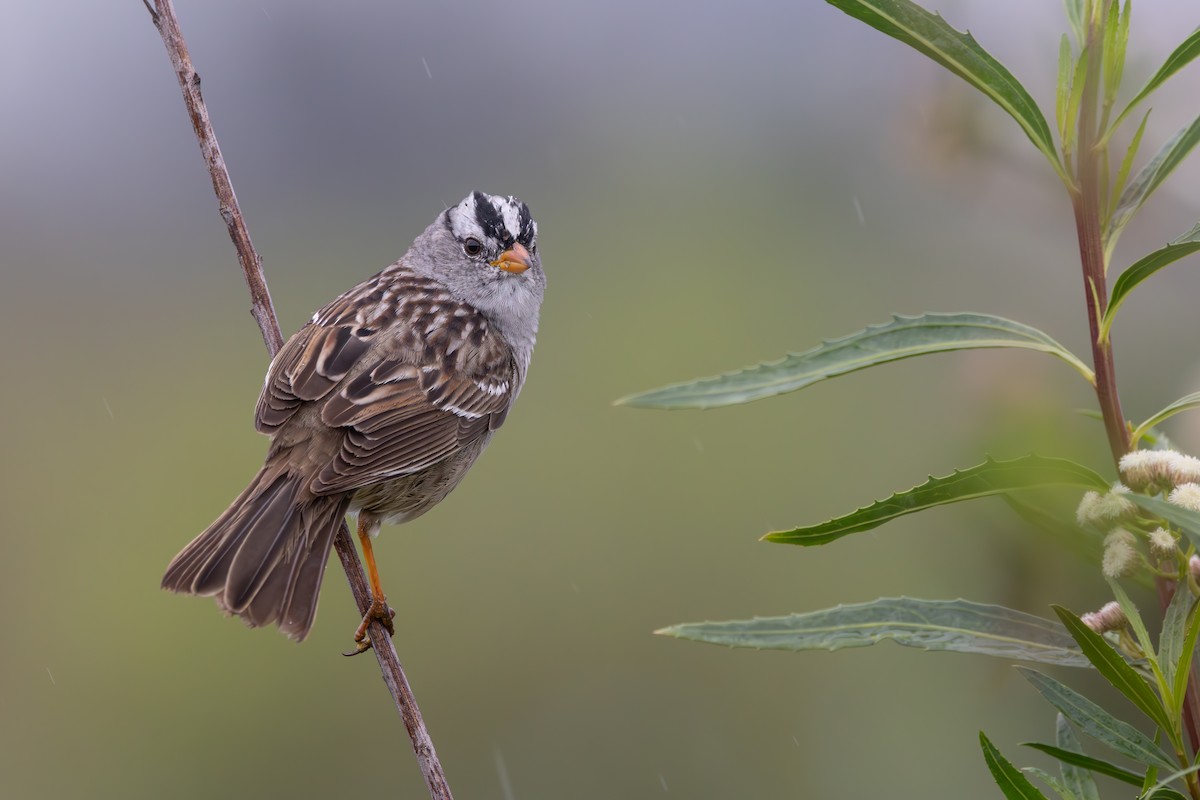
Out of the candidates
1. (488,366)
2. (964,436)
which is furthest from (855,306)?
(964,436)

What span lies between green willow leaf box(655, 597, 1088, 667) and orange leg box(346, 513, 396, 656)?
1.51 meters

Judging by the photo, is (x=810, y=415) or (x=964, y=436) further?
(x=810, y=415)

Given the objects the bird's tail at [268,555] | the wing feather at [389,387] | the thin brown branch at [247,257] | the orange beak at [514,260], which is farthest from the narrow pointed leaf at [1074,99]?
the orange beak at [514,260]

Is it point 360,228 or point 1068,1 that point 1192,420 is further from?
point 360,228

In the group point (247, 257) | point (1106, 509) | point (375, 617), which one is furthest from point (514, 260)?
point (1106, 509)

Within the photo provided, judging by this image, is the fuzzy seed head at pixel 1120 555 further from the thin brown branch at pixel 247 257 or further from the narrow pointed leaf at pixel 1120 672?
the thin brown branch at pixel 247 257

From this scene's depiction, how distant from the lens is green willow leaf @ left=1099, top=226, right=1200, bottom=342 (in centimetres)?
147

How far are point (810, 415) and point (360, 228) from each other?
5.32 metres

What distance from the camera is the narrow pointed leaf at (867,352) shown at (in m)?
1.47

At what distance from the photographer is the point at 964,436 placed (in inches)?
121

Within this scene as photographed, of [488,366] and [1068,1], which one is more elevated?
[1068,1]

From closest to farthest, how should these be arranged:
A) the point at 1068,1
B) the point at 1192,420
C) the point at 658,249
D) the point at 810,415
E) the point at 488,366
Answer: the point at 1068,1, the point at 1192,420, the point at 488,366, the point at 810,415, the point at 658,249

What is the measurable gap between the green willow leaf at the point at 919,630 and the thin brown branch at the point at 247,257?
102 cm

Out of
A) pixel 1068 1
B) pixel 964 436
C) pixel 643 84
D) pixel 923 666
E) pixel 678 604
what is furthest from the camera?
pixel 643 84
